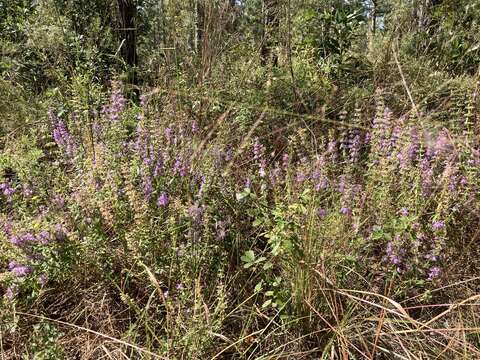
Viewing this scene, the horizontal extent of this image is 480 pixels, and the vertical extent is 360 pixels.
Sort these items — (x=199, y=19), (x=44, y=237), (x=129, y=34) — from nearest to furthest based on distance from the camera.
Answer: (x=44, y=237) < (x=199, y=19) < (x=129, y=34)

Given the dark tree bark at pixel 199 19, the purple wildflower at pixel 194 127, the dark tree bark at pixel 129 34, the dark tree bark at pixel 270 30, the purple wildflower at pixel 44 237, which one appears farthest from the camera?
the dark tree bark at pixel 129 34

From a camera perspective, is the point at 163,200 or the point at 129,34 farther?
the point at 129,34

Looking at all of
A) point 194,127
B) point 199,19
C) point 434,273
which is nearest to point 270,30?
point 199,19

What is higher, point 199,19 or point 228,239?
point 199,19

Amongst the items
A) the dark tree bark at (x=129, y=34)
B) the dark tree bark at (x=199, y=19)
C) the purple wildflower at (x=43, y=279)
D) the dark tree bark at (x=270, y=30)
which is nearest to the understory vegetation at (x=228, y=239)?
the purple wildflower at (x=43, y=279)

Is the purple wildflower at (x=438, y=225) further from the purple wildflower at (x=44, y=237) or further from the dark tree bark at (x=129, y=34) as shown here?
the dark tree bark at (x=129, y=34)

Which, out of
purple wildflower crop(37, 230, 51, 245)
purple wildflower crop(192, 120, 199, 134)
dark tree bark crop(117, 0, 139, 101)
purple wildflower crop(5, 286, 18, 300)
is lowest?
purple wildflower crop(5, 286, 18, 300)

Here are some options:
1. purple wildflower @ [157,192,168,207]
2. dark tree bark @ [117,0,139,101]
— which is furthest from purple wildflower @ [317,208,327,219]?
dark tree bark @ [117,0,139,101]

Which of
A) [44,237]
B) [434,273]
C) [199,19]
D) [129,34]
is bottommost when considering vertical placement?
[434,273]

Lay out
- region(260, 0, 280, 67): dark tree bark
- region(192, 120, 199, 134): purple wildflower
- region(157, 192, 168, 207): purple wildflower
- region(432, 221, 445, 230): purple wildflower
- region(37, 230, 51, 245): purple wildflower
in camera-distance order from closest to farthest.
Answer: region(37, 230, 51, 245): purple wildflower < region(432, 221, 445, 230): purple wildflower < region(157, 192, 168, 207): purple wildflower < region(192, 120, 199, 134): purple wildflower < region(260, 0, 280, 67): dark tree bark

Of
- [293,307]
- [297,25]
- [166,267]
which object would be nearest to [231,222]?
[166,267]

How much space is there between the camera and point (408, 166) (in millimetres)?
2121

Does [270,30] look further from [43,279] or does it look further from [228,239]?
[43,279]

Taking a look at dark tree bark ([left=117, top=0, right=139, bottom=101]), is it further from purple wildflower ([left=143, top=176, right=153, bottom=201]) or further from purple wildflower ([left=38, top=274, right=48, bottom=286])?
purple wildflower ([left=38, top=274, right=48, bottom=286])
